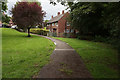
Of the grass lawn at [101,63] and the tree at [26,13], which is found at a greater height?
the tree at [26,13]

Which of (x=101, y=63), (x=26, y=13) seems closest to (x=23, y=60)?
(x=101, y=63)

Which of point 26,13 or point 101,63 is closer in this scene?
point 101,63

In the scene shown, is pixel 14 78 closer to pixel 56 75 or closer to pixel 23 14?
pixel 56 75

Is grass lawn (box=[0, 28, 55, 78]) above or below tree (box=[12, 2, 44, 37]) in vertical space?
below

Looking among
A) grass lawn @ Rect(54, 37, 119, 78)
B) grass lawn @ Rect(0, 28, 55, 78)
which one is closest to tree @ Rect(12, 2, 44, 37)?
grass lawn @ Rect(0, 28, 55, 78)

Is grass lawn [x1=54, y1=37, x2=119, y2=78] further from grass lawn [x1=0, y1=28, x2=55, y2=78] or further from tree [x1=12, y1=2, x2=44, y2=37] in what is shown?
tree [x1=12, y1=2, x2=44, y2=37]

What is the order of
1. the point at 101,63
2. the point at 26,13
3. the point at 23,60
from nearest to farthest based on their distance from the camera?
the point at 101,63 → the point at 23,60 → the point at 26,13

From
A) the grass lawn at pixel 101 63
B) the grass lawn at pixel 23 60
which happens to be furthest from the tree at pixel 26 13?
the grass lawn at pixel 101 63

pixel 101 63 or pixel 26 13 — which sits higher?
pixel 26 13

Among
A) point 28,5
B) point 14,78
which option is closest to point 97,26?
point 28,5

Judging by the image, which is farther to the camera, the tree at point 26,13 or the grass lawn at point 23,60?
the tree at point 26,13

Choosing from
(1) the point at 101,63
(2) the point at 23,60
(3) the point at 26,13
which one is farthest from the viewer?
(3) the point at 26,13

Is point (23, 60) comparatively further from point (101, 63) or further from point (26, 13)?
point (26, 13)

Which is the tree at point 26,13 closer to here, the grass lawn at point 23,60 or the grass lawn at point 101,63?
the grass lawn at point 23,60
